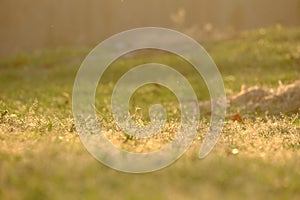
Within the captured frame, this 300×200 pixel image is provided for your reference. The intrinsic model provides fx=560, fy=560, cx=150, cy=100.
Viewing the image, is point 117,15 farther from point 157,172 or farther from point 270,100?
point 157,172

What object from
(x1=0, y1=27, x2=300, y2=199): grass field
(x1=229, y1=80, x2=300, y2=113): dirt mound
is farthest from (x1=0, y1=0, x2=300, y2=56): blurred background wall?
(x1=0, y1=27, x2=300, y2=199): grass field

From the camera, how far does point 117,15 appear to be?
5869 centimetres

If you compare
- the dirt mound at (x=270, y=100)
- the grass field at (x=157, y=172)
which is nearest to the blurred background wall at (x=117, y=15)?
the dirt mound at (x=270, y=100)

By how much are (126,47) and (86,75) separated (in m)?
7.80

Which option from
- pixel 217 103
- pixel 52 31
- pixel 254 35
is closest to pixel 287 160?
pixel 217 103

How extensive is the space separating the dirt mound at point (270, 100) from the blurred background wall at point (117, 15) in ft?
134

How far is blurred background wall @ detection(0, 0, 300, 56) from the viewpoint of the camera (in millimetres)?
56562

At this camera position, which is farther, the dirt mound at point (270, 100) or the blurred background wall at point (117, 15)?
the blurred background wall at point (117, 15)

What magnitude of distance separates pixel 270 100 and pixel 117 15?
45.1m

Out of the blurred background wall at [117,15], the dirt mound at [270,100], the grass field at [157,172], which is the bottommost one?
the grass field at [157,172]

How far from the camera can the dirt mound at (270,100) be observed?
14.5 m

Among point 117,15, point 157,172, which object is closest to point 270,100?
point 157,172

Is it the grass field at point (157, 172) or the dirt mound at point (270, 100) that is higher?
the dirt mound at point (270, 100)

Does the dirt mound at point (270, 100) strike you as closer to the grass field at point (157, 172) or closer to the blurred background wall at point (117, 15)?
the grass field at point (157, 172)
